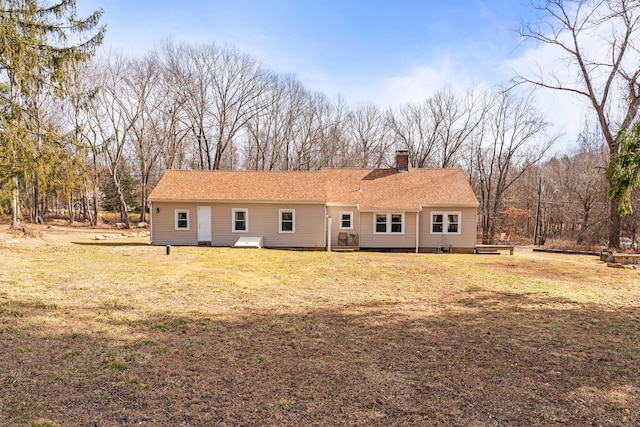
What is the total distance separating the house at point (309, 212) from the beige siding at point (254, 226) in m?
0.05

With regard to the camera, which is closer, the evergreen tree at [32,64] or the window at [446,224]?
the evergreen tree at [32,64]

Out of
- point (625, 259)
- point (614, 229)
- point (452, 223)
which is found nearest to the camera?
point (625, 259)

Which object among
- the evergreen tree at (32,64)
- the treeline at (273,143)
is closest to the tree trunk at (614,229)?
the treeline at (273,143)

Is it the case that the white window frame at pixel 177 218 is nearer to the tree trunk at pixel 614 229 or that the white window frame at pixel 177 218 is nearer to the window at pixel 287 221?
the window at pixel 287 221

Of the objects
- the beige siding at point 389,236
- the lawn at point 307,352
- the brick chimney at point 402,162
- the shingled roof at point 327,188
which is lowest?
the lawn at point 307,352

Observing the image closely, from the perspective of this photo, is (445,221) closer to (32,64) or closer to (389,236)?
(389,236)

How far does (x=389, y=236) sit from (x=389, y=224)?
2.12ft

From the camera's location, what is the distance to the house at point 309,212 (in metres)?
18.9

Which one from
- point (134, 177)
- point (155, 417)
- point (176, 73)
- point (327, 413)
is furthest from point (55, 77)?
point (134, 177)

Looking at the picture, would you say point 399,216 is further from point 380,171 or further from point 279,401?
point 279,401

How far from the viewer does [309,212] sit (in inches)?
752

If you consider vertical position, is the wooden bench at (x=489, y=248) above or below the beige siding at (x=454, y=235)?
below

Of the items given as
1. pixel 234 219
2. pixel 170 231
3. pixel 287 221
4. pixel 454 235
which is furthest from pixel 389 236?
pixel 170 231

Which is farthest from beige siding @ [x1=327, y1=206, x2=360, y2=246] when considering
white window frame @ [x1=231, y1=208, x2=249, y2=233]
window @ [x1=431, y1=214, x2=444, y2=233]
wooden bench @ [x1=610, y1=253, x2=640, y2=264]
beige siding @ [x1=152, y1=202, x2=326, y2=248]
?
wooden bench @ [x1=610, y1=253, x2=640, y2=264]
